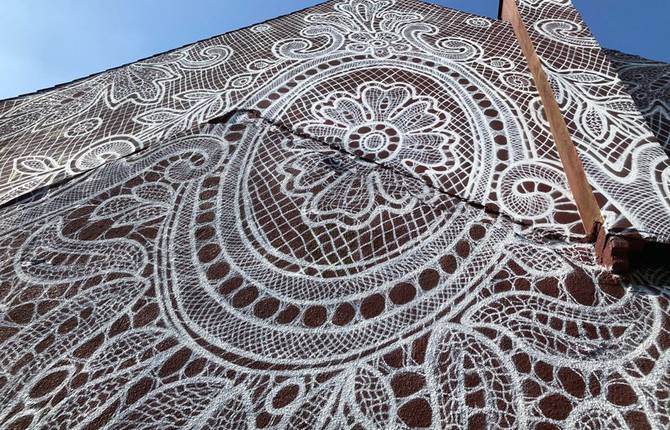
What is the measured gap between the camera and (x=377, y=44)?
2191 mm

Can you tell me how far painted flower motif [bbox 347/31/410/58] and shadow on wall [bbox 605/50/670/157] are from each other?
2.80 feet

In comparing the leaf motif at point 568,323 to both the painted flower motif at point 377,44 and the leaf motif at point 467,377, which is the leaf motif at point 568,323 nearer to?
the leaf motif at point 467,377

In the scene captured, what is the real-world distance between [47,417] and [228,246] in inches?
21.6

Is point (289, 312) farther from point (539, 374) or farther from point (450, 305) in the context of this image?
point (539, 374)

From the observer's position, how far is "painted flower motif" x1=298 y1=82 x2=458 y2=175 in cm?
161

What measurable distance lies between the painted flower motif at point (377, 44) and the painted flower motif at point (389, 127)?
0.83 ft

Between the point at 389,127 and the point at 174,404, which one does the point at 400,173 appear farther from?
the point at 174,404

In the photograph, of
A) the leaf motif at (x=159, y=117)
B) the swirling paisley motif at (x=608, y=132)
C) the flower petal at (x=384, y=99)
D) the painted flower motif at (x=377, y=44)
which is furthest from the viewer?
the painted flower motif at (x=377, y=44)

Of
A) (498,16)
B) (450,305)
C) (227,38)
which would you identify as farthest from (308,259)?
(498,16)

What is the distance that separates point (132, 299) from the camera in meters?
1.27

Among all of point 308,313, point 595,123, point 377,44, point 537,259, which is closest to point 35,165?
point 308,313

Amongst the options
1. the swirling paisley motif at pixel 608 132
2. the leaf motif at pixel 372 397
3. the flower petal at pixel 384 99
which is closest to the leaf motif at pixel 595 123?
the swirling paisley motif at pixel 608 132

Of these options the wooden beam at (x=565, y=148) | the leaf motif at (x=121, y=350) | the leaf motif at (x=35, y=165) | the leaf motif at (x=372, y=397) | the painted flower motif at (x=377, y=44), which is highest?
the painted flower motif at (x=377, y=44)

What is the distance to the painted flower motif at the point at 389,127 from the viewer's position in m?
1.61
